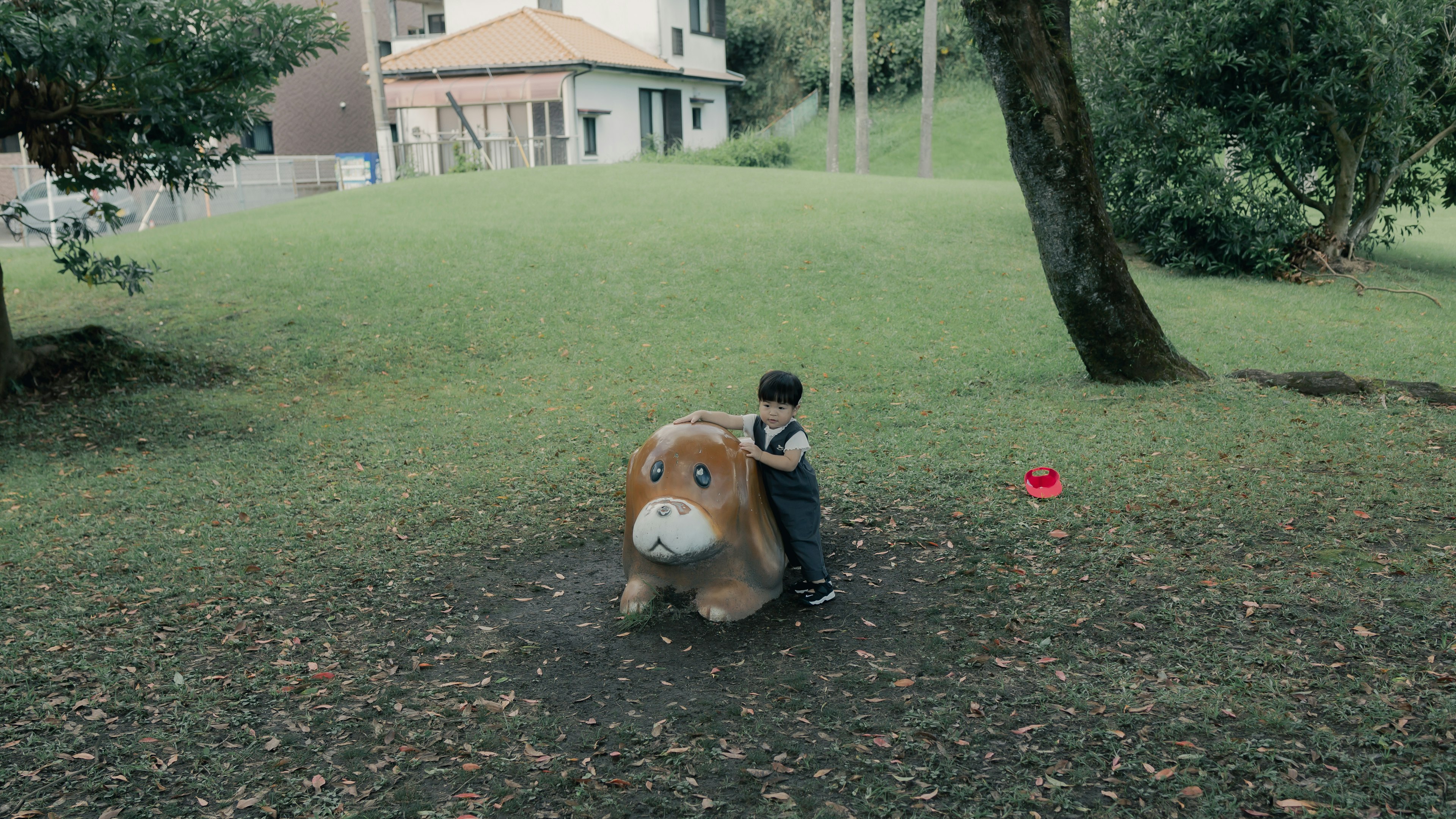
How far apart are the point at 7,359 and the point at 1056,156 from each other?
9341mm

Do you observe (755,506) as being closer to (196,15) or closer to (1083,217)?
(1083,217)

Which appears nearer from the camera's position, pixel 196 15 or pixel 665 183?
pixel 196 15

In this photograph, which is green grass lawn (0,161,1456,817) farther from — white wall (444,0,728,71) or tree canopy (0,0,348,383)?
white wall (444,0,728,71)

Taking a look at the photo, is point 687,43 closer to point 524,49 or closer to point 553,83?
point 524,49

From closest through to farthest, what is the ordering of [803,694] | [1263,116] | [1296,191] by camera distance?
1. [803,694]
2. [1263,116]
3. [1296,191]

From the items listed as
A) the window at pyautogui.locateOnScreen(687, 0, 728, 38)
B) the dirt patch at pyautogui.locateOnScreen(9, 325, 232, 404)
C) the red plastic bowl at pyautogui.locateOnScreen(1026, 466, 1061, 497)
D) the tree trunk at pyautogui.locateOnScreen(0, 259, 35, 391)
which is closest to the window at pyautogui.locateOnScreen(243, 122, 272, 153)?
the window at pyautogui.locateOnScreen(687, 0, 728, 38)

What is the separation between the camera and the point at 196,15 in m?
8.43

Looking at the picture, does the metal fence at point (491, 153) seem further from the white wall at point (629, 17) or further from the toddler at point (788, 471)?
the toddler at point (788, 471)

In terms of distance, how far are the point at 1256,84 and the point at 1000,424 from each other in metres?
9.01

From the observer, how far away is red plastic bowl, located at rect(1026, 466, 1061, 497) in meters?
6.41

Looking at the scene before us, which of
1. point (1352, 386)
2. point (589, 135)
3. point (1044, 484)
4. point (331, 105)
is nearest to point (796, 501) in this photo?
point (1044, 484)

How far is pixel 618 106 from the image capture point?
1191 inches

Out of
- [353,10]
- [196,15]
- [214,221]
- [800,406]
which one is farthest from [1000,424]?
[353,10]

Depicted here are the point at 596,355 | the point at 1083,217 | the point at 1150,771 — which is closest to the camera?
the point at 1150,771
